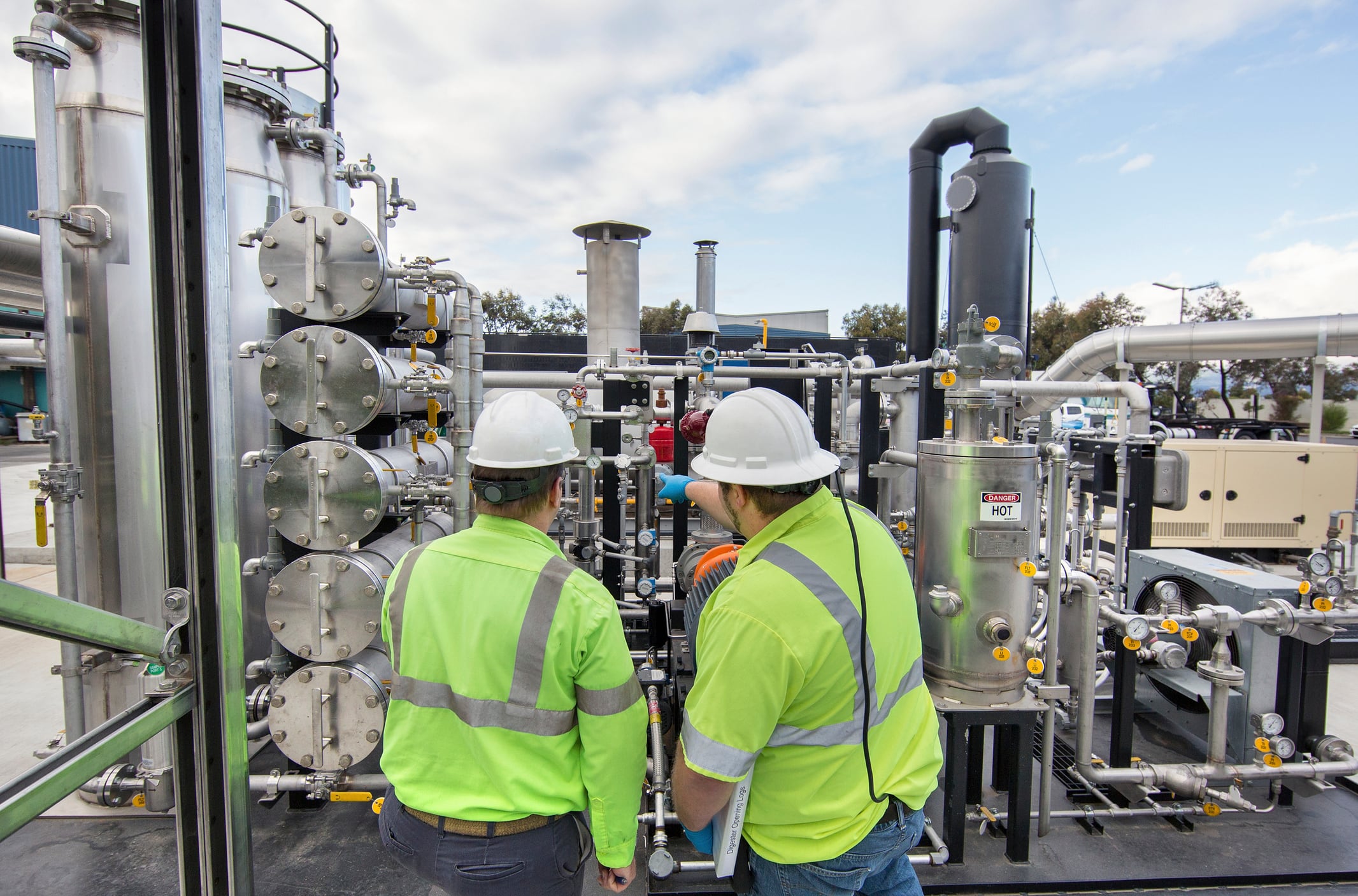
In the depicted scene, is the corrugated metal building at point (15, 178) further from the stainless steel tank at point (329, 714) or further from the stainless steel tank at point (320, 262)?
the stainless steel tank at point (329, 714)

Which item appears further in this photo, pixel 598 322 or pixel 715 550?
pixel 598 322

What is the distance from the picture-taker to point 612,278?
6.90m

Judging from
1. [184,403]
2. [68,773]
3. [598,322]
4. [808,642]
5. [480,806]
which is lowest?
[480,806]

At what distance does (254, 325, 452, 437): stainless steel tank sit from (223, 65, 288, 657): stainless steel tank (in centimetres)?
62

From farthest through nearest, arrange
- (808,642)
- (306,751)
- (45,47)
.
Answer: (306,751) < (45,47) < (808,642)

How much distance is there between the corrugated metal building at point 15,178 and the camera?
6242mm

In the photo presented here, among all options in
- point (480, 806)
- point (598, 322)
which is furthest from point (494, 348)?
point (480, 806)

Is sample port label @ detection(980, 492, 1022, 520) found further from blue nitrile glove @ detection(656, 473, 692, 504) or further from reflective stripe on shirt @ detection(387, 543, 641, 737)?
reflective stripe on shirt @ detection(387, 543, 641, 737)

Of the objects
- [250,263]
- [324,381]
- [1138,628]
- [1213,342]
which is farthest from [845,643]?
[1213,342]

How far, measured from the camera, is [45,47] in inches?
115

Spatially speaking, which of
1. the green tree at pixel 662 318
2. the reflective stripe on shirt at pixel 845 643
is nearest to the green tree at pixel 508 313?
the green tree at pixel 662 318

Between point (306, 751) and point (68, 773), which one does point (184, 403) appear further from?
point (306, 751)

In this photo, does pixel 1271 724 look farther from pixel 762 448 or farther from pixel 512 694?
pixel 512 694

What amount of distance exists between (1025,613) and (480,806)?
2.28 metres
